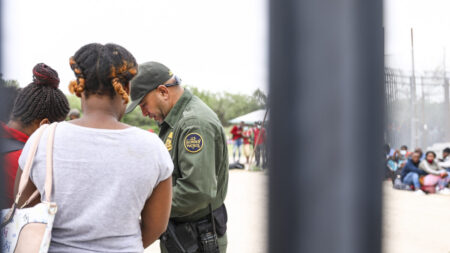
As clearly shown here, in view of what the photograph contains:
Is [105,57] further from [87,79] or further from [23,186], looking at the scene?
[23,186]

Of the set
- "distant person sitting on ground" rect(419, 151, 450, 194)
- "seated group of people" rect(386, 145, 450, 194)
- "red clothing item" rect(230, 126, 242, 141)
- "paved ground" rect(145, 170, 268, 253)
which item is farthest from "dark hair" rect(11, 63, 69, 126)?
"red clothing item" rect(230, 126, 242, 141)

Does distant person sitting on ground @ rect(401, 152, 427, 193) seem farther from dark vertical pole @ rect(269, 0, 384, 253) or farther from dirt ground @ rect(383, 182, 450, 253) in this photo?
dark vertical pole @ rect(269, 0, 384, 253)

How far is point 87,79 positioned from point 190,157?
649 millimetres

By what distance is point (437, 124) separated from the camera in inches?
27.1

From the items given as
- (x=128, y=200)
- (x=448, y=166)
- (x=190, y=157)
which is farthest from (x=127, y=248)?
(x=448, y=166)

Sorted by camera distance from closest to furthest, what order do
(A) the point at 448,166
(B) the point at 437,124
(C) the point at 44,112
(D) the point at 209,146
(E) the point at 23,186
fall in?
1. (B) the point at 437,124
2. (E) the point at 23,186
3. (C) the point at 44,112
4. (D) the point at 209,146
5. (A) the point at 448,166

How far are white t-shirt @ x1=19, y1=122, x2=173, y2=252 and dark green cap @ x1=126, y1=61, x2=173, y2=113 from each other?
73 centimetres

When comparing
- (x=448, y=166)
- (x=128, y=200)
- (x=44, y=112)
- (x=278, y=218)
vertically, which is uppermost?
(x=44, y=112)

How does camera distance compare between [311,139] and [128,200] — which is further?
[128,200]

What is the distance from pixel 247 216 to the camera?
6305 millimetres

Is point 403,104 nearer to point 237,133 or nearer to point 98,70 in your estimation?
point 98,70

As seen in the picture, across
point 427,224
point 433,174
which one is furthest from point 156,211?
point 433,174

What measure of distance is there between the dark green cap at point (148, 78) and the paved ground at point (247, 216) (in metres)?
0.62

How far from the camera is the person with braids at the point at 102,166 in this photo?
1.18 metres
